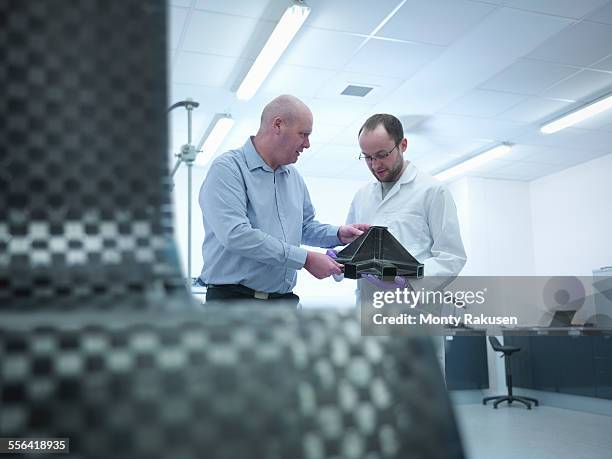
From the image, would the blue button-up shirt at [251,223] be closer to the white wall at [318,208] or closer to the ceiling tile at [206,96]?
the ceiling tile at [206,96]

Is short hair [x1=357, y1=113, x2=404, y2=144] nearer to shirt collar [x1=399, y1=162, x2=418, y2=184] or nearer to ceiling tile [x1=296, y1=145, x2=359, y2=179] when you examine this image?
shirt collar [x1=399, y1=162, x2=418, y2=184]

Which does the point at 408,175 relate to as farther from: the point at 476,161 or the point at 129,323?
the point at 476,161

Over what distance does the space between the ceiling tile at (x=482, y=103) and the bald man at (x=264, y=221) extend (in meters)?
3.65

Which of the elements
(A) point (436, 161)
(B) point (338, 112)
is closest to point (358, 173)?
(A) point (436, 161)

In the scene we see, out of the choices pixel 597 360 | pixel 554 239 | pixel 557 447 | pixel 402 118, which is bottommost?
pixel 557 447

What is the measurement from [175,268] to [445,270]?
1.81 m

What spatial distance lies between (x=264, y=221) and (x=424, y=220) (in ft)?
2.00

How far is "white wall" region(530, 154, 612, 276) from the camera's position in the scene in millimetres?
7254

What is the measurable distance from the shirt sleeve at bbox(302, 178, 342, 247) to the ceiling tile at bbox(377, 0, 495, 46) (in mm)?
2168

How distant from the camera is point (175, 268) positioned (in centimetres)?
23

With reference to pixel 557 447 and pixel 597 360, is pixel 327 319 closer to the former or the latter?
pixel 557 447

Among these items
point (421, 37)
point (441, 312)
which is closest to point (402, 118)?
point (421, 37)

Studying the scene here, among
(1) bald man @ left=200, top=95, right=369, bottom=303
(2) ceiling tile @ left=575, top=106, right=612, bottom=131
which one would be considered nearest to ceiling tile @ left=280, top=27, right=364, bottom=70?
(1) bald man @ left=200, top=95, right=369, bottom=303

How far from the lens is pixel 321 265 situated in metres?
1.77
